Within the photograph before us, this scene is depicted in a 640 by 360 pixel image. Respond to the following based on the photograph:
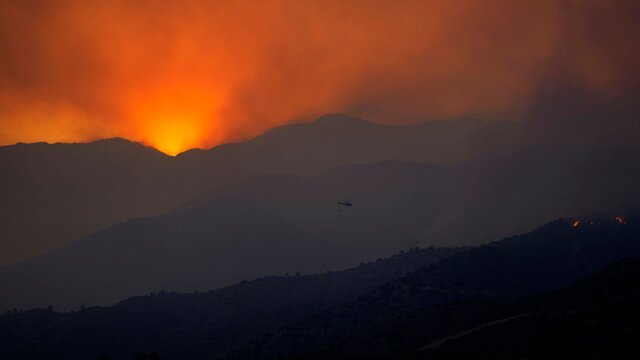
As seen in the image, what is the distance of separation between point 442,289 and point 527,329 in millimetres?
66070

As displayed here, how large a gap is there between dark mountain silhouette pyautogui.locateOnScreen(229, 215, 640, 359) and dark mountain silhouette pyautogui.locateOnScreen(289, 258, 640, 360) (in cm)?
1652

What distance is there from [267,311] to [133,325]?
35.1 m

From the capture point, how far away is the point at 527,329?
9969cm

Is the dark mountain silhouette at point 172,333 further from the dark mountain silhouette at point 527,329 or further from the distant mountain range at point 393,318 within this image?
the dark mountain silhouette at point 527,329

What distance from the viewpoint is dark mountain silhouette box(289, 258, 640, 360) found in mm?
89750

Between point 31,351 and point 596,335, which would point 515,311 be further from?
point 31,351

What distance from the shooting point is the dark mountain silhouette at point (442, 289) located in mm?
146375

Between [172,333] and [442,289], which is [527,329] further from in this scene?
[172,333]

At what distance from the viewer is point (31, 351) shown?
606 ft

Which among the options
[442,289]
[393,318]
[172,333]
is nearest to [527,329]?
[393,318]

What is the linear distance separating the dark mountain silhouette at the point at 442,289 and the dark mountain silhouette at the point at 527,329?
16525 millimetres

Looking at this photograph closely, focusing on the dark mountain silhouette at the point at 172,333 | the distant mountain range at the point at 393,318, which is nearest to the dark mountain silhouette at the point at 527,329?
the distant mountain range at the point at 393,318

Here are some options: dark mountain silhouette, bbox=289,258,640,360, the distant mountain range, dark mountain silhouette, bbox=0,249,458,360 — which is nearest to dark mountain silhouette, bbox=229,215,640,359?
the distant mountain range

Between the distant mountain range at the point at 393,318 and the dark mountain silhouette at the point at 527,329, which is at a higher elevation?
the distant mountain range at the point at 393,318
